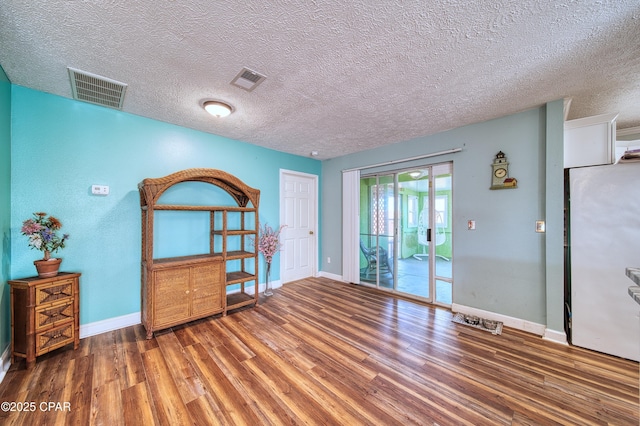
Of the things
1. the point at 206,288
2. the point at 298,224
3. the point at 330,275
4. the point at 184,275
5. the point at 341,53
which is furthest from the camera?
the point at 330,275

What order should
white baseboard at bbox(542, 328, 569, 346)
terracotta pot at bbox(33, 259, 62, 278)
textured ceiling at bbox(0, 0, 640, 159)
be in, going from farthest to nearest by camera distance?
white baseboard at bbox(542, 328, 569, 346)
terracotta pot at bbox(33, 259, 62, 278)
textured ceiling at bbox(0, 0, 640, 159)

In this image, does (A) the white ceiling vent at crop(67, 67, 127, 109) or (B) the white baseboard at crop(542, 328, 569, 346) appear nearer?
(A) the white ceiling vent at crop(67, 67, 127, 109)

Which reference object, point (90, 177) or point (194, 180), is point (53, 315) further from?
point (194, 180)

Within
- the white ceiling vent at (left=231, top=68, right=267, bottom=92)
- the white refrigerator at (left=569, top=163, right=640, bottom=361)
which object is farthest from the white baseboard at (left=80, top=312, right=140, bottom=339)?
the white refrigerator at (left=569, top=163, right=640, bottom=361)

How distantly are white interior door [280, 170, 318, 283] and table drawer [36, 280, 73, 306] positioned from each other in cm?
279

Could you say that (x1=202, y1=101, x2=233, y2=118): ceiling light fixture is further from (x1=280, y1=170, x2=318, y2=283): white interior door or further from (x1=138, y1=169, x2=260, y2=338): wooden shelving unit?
(x1=280, y1=170, x2=318, y2=283): white interior door

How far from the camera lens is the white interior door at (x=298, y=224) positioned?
14.8 ft

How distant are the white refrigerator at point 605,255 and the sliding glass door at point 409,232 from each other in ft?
4.11

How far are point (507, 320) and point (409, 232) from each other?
1724 mm

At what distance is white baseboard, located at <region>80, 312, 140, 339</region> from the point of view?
250cm

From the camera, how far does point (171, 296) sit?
2646 mm

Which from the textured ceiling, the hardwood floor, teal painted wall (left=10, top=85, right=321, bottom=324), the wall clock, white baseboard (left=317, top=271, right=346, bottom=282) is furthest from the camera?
white baseboard (left=317, top=271, right=346, bottom=282)

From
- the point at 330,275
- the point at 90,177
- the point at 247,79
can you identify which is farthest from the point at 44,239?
the point at 330,275

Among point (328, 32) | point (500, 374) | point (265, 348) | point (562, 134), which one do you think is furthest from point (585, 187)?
point (265, 348)
